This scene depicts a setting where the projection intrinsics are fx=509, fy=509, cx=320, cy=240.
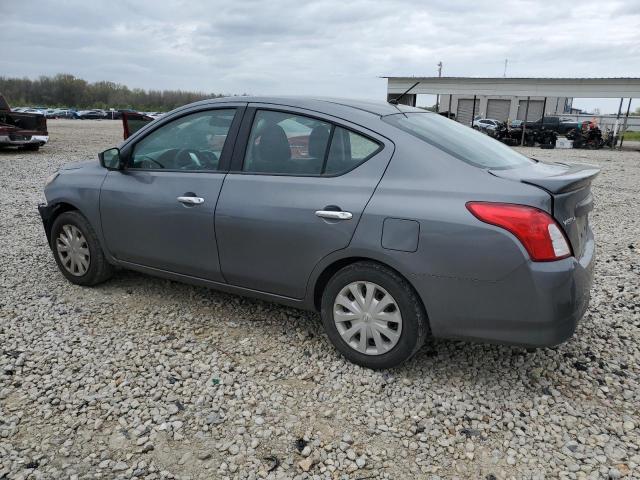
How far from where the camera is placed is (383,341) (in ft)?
9.95

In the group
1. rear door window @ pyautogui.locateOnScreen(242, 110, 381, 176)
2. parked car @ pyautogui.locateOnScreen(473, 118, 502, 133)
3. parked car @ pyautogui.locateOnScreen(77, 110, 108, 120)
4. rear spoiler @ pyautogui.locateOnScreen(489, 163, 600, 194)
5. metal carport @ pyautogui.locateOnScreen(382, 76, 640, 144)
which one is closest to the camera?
rear spoiler @ pyautogui.locateOnScreen(489, 163, 600, 194)

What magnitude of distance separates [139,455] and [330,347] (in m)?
1.42

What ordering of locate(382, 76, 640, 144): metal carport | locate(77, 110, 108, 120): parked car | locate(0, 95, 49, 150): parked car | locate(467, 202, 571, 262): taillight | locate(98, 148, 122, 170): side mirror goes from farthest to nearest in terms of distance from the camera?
locate(77, 110, 108, 120): parked car → locate(382, 76, 640, 144): metal carport → locate(0, 95, 49, 150): parked car → locate(98, 148, 122, 170): side mirror → locate(467, 202, 571, 262): taillight

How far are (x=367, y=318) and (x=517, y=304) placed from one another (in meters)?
0.85

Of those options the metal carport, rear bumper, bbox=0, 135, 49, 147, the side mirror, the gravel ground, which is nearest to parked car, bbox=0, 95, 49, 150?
rear bumper, bbox=0, 135, 49, 147

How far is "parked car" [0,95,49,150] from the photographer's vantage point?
15446mm

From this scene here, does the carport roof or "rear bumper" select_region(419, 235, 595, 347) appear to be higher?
the carport roof

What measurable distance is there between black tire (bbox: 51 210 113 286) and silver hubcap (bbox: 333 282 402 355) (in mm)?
2244

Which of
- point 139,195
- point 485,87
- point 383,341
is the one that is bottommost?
point 383,341

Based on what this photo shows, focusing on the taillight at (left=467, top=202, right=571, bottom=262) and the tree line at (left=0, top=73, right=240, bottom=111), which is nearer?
the taillight at (left=467, top=202, right=571, bottom=262)

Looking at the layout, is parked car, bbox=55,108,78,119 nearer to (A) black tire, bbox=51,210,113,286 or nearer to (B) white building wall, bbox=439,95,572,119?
(B) white building wall, bbox=439,95,572,119

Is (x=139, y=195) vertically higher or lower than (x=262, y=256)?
higher

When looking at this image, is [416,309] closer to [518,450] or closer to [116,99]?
[518,450]

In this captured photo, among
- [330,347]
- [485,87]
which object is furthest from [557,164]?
[485,87]
